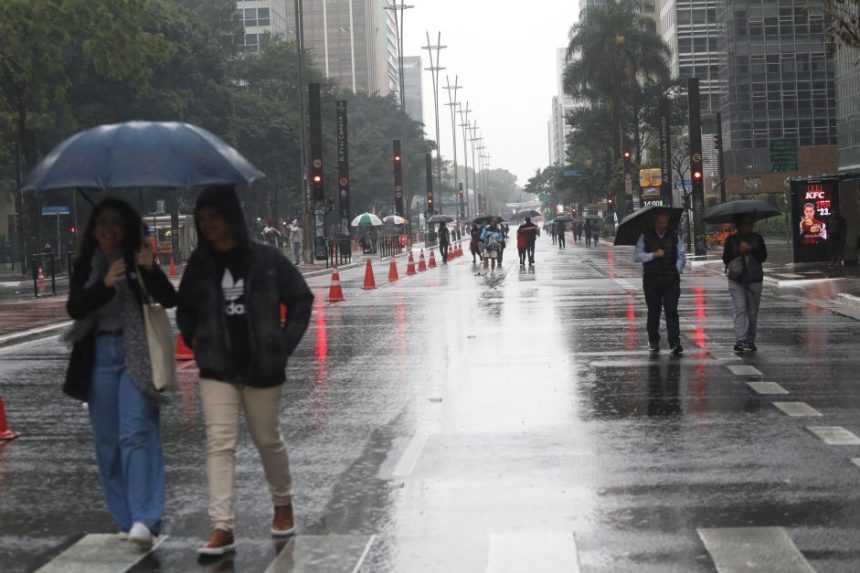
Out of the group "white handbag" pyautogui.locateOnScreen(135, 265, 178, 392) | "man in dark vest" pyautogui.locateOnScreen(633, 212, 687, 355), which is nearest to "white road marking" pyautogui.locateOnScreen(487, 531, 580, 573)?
"white handbag" pyautogui.locateOnScreen(135, 265, 178, 392)

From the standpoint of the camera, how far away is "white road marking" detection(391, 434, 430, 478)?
9234 mm

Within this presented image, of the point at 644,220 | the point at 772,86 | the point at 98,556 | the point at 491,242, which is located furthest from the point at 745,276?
the point at 772,86

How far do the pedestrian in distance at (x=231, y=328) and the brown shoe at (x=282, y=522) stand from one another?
0.31m

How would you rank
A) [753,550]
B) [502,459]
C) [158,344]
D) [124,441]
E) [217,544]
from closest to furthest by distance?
1. [753,550]
2. [217,544]
3. [124,441]
4. [158,344]
5. [502,459]

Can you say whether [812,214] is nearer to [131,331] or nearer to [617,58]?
[131,331]

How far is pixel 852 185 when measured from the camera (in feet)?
124

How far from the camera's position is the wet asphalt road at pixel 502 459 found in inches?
279

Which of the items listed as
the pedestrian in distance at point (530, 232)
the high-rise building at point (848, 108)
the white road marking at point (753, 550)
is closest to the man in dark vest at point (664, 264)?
the white road marking at point (753, 550)

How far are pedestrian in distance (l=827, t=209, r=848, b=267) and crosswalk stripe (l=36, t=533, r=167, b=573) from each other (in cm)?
3048

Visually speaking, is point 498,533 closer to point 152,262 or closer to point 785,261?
point 152,262

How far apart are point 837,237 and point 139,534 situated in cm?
3109

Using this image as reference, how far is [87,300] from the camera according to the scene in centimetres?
718

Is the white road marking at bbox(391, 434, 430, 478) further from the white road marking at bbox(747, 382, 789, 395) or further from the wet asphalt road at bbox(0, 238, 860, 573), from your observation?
the white road marking at bbox(747, 382, 789, 395)

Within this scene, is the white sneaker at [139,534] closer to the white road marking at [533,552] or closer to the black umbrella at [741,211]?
the white road marking at [533,552]
